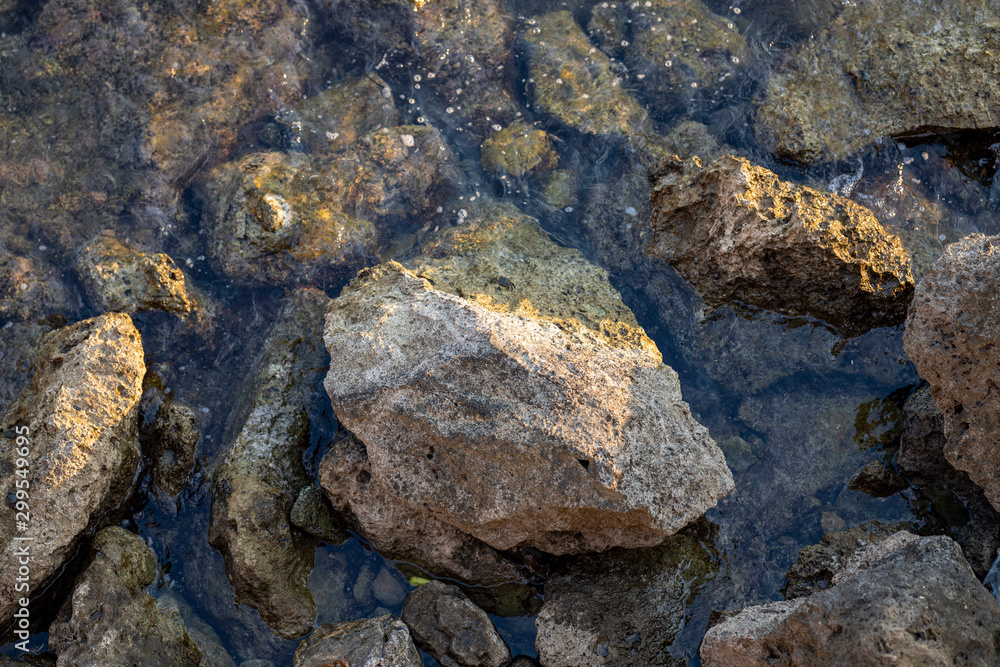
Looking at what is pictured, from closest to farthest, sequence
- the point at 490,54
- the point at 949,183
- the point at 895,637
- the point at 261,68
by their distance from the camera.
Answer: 1. the point at 895,637
2. the point at 949,183
3. the point at 261,68
4. the point at 490,54

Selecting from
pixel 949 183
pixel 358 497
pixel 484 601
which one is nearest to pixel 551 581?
pixel 484 601

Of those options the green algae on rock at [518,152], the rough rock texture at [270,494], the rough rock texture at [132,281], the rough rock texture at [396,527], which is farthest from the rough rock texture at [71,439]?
the green algae on rock at [518,152]

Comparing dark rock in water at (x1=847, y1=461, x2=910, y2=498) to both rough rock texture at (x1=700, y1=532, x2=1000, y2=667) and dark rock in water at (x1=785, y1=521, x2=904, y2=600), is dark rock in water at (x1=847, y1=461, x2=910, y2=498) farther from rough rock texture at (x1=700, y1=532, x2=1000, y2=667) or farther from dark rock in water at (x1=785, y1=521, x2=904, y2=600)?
rough rock texture at (x1=700, y1=532, x2=1000, y2=667)

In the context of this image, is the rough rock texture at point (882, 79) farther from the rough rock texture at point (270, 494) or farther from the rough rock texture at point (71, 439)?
the rough rock texture at point (71, 439)

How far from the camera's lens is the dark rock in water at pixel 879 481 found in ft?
12.5

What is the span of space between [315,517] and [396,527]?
474mm

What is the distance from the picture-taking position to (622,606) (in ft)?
11.3

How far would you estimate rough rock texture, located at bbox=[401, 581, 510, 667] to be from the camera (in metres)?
3.35

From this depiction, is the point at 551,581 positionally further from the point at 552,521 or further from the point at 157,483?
the point at 157,483

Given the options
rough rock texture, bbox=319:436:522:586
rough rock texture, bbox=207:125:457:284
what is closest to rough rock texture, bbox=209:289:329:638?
rough rock texture, bbox=319:436:522:586

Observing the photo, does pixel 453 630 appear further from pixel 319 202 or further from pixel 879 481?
pixel 319 202

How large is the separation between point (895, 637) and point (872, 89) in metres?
3.89

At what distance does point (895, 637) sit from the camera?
240cm

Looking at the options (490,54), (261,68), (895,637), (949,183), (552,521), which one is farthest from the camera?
(490,54)
